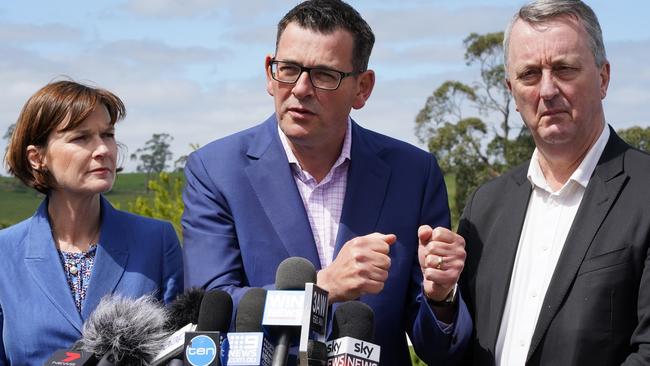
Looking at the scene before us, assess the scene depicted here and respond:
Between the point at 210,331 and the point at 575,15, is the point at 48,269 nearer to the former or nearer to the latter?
the point at 210,331

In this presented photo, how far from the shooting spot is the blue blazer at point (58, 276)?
15.0 ft

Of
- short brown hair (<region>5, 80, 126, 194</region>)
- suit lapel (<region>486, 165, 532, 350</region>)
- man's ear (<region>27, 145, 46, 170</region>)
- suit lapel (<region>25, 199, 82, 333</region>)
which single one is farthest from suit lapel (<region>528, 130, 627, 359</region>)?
man's ear (<region>27, 145, 46, 170</region>)

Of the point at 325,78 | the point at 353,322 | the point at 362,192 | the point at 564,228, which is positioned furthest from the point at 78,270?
the point at 564,228

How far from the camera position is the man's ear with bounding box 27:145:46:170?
4.80 metres

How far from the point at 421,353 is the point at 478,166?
40079 millimetres

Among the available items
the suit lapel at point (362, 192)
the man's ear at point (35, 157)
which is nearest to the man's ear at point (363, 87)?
the suit lapel at point (362, 192)

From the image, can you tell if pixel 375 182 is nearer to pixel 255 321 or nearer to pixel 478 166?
pixel 255 321

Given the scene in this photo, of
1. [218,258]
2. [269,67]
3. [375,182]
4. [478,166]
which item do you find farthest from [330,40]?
[478,166]

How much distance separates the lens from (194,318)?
3.66 metres

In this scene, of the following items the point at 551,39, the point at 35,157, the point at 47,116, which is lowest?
the point at 35,157

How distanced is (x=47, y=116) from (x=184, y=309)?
1531mm

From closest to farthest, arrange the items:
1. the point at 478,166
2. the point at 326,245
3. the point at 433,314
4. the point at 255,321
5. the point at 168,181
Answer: the point at 255,321
the point at 433,314
the point at 326,245
the point at 168,181
the point at 478,166

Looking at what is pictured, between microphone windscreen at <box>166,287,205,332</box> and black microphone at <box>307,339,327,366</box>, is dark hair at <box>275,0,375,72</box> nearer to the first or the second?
microphone windscreen at <box>166,287,205,332</box>

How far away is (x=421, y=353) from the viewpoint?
439 cm
